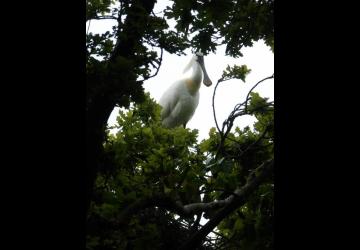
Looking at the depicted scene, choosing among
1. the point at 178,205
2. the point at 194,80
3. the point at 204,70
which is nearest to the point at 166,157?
the point at 178,205

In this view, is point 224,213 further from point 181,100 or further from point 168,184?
point 181,100

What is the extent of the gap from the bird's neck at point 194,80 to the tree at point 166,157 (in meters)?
3.67

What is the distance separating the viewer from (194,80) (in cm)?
693

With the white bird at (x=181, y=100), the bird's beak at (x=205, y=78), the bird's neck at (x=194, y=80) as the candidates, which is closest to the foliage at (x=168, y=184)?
the white bird at (x=181, y=100)

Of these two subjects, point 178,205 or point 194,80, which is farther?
point 194,80

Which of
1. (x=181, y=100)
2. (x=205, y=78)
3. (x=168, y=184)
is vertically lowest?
(x=168, y=184)

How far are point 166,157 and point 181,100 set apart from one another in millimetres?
3966

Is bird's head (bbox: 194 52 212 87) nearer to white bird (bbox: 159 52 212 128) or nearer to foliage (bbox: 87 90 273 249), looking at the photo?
white bird (bbox: 159 52 212 128)

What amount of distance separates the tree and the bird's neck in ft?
12.0

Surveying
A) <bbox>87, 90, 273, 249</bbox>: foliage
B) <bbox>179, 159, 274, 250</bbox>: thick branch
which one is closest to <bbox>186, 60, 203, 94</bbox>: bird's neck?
<bbox>87, 90, 273, 249</bbox>: foliage

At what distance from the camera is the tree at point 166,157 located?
75.5 inches

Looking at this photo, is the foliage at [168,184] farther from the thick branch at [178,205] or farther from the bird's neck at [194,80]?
the bird's neck at [194,80]
